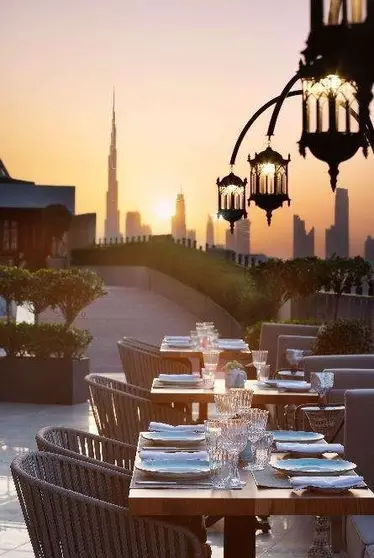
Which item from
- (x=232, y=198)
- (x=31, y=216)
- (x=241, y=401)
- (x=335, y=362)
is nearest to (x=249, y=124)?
(x=232, y=198)

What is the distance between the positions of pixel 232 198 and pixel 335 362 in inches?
121

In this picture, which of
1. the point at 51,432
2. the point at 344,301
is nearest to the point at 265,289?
the point at 344,301

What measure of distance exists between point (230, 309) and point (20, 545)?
62.2 feet

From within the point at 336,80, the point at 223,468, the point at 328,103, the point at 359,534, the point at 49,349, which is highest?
the point at 336,80

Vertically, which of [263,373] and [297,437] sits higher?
[263,373]

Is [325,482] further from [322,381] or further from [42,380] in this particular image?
[42,380]

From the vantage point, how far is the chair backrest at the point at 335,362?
8578 millimetres

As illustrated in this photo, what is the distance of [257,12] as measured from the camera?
11.7 metres

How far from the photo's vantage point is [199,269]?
30516 mm

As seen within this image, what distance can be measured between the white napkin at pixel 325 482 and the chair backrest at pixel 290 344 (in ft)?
20.3

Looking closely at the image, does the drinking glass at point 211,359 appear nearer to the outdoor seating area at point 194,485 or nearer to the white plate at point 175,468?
the outdoor seating area at point 194,485

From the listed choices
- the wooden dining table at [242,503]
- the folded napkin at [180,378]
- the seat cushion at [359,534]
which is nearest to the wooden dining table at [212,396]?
the folded napkin at [180,378]

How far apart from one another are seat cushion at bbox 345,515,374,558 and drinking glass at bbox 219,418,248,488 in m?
1.08

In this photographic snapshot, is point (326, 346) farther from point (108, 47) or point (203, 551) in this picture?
point (108, 47)
